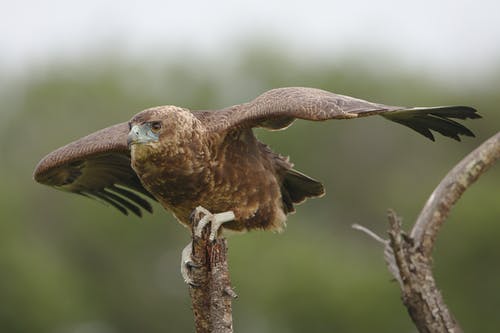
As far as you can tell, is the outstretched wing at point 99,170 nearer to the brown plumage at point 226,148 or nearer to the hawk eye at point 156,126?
the brown plumage at point 226,148

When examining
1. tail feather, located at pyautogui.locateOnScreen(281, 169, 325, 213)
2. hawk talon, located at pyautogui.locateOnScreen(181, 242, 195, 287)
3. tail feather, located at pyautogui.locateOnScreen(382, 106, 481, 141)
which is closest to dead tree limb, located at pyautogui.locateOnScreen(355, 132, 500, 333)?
tail feather, located at pyautogui.locateOnScreen(382, 106, 481, 141)

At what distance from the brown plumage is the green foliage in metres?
17.3

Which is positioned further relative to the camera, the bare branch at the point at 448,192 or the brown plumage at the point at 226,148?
the brown plumage at the point at 226,148

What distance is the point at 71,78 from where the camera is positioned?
40.8 meters

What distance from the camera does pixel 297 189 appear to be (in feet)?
31.1

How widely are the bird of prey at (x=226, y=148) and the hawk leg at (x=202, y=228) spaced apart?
0.02 metres

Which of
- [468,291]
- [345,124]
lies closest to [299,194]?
[468,291]

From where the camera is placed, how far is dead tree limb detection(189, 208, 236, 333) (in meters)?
7.22

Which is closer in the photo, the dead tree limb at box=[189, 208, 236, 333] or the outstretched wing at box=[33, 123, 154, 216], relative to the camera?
the dead tree limb at box=[189, 208, 236, 333]

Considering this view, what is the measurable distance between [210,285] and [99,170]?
2813 mm

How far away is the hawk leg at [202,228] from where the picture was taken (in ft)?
24.9

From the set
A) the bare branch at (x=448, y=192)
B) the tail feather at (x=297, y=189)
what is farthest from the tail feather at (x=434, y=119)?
the tail feather at (x=297, y=189)

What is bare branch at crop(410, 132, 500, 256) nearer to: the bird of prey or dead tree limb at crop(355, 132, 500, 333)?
dead tree limb at crop(355, 132, 500, 333)

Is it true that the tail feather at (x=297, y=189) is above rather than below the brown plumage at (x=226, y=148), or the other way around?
above
